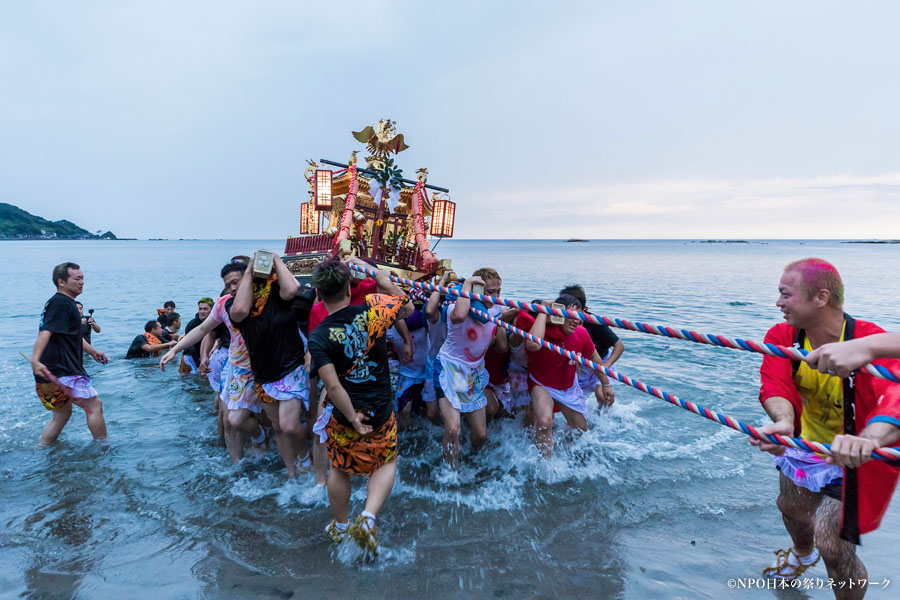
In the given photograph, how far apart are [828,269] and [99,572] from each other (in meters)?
5.54

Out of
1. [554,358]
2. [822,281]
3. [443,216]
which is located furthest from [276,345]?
[443,216]

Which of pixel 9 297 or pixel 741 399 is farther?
pixel 9 297

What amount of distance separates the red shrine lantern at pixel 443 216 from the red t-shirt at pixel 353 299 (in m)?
4.62

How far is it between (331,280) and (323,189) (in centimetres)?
541

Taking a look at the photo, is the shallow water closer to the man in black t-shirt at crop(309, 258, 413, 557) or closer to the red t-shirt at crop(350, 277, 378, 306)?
the man in black t-shirt at crop(309, 258, 413, 557)

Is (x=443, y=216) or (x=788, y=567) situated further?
(x=443, y=216)

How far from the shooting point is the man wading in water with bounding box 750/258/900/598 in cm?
246

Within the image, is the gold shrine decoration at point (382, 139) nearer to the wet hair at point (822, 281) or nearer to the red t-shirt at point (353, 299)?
the red t-shirt at point (353, 299)

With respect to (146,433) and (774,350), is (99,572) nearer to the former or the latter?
(146,433)

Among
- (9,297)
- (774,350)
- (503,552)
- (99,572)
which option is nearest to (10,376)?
(99,572)

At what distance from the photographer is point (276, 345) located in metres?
4.52

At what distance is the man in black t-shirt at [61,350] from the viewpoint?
524 centimetres

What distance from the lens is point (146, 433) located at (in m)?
6.94

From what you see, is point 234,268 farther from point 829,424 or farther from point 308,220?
point 308,220
